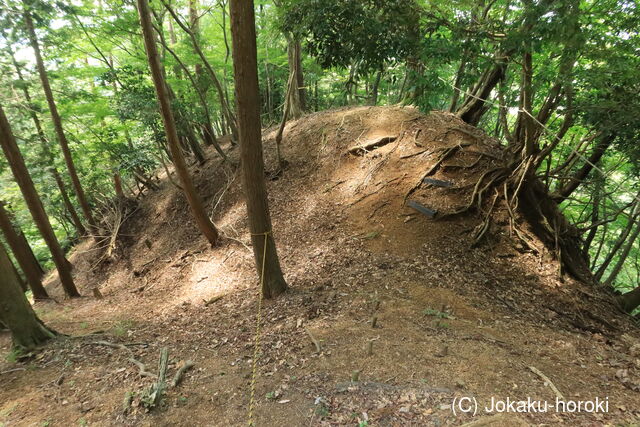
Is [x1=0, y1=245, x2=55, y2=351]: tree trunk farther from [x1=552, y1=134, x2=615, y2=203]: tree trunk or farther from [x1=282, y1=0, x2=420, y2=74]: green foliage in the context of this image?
[x1=552, y1=134, x2=615, y2=203]: tree trunk

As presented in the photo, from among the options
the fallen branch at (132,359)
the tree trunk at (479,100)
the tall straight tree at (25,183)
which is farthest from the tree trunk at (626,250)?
the tall straight tree at (25,183)

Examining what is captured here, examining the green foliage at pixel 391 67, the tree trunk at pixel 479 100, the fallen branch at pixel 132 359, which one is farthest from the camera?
the tree trunk at pixel 479 100

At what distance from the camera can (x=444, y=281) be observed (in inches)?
233

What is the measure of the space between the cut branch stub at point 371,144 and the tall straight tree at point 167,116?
194 inches

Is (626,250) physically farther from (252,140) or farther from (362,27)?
(252,140)

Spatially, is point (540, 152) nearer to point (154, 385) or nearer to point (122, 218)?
point (154, 385)

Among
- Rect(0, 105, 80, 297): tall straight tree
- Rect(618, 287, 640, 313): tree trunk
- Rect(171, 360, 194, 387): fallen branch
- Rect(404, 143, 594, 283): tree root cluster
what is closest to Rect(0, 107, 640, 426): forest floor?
Rect(171, 360, 194, 387): fallen branch

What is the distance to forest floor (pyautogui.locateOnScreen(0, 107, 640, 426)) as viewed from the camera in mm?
3561

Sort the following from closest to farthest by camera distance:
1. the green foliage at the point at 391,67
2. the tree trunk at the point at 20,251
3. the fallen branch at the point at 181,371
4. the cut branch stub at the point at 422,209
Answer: the fallen branch at the point at 181,371 → the green foliage at the point at 391,67 → the cut branch stub at the point at 422,209 → the tree trunk at the point at 20,251

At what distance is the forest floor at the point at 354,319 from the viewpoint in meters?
3.56

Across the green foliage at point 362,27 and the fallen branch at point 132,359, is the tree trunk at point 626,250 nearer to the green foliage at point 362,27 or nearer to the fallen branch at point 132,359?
the green foliage at point 362,27

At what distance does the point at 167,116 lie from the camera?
7.81m

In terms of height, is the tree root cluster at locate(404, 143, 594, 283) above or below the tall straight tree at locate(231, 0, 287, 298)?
below

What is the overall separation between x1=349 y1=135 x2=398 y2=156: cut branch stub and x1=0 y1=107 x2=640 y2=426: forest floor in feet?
0.35
